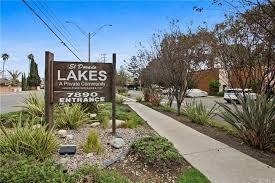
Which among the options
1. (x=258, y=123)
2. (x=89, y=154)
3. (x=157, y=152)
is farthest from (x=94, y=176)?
(x=258, y=123)

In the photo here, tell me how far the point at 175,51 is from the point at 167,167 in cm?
1355

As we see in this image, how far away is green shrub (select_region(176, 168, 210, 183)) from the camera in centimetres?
577

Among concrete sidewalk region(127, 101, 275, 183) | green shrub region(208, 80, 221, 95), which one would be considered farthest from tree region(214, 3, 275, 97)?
green shrub region(208, 80, 221, 95)

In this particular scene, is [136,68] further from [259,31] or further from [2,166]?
[2,166]

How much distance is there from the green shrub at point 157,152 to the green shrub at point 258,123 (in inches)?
93.7

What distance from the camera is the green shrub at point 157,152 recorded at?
6508mm

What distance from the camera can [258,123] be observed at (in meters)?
8.43

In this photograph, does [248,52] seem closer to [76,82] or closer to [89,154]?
[76,82]

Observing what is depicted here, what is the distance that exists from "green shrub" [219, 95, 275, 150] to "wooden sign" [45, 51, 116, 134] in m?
3.44

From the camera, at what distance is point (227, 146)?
8.55 metres

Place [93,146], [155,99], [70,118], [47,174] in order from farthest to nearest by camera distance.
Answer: [155,99] → [70,118] → [93,146] → [47,174]

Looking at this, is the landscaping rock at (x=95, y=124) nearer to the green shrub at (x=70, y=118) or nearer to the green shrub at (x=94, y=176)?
the green shrub at (x=70, y=118)

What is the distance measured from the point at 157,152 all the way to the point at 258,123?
9.96ft

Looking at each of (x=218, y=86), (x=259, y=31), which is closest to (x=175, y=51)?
(x=259, y=31)
